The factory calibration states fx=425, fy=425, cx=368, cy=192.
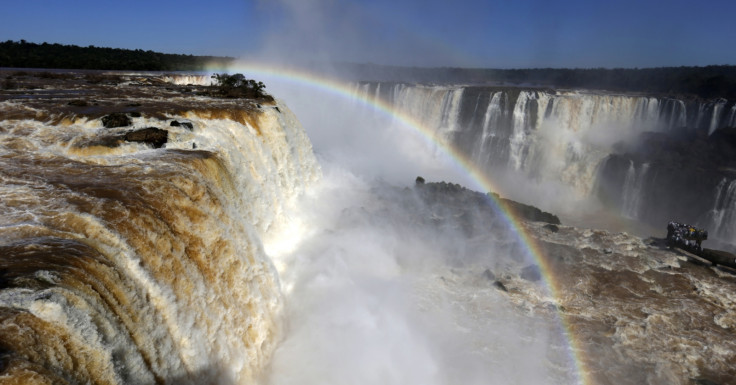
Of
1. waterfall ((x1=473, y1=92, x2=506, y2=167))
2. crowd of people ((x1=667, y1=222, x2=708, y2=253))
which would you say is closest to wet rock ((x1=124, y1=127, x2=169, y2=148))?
crowd of people ((x1=667, y1=222, x2=708, y2=253))

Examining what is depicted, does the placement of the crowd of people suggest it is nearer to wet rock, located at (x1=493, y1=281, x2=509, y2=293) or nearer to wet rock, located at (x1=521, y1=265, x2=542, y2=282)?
wet rock, located at (x1=521, y1=265, x2=542, y2=282)

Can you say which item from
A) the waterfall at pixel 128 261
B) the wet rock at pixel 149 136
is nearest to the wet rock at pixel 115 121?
the waterfall at pixel 128 261

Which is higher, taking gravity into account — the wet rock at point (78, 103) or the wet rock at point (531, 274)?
the wet rock at point (78, 103)

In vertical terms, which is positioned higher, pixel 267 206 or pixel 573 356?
pixel 267 206

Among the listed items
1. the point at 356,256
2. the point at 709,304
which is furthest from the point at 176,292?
the point at 709,304

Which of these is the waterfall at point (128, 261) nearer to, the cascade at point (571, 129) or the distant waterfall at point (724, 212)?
the distant waterfall at point (724, 212)

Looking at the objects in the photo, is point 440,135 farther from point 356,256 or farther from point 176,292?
point 176,292
